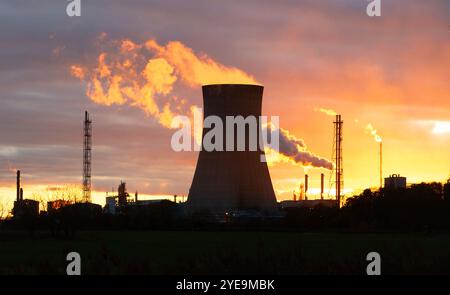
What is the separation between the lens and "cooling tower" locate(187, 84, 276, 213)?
5434 centimetres

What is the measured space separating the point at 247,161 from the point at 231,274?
37455 mm

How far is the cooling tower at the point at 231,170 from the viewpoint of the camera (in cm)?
5434

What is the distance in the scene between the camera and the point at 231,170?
2213 inches

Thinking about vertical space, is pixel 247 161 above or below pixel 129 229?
above

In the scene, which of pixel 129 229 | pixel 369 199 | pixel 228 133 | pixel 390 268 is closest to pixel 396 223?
pixel 369 199

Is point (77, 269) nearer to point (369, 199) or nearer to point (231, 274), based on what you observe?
point (231, 274)

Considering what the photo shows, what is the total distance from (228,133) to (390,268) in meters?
37.4
